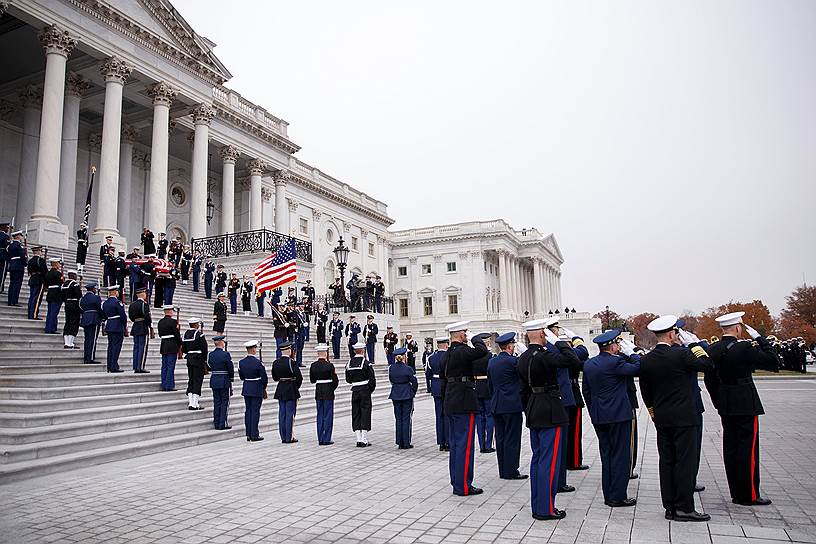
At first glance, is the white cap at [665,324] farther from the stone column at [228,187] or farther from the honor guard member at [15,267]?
the stone column at [228,187]

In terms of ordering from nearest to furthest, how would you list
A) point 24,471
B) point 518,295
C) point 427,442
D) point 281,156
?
point 24,471
point 427,442
point 281,156
point 518,295

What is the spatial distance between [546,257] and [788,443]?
79.8m

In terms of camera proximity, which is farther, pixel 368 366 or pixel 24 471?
pixel 368 366

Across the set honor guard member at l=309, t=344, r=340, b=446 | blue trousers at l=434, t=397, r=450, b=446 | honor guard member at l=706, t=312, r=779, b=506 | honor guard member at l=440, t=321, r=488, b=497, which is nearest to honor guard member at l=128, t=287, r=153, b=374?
honor guard member at l=309, t=344, r=340, b=446

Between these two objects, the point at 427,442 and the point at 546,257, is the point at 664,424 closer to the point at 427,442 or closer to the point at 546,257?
the point at 427,442

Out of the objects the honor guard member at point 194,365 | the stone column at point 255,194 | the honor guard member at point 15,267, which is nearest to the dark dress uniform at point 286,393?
the honor guard member at point 194,365

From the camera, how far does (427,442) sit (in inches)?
473

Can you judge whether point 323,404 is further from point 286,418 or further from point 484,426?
point 484,426

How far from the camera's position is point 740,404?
6.62 metres

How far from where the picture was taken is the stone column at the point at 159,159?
26531 millimetres

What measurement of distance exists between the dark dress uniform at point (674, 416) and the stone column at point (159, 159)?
24757mm

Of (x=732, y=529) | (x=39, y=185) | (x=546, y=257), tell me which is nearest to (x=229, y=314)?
(x=39, y=185)

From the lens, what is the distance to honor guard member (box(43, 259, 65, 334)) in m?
13.6

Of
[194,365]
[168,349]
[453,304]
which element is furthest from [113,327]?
[453,304]
